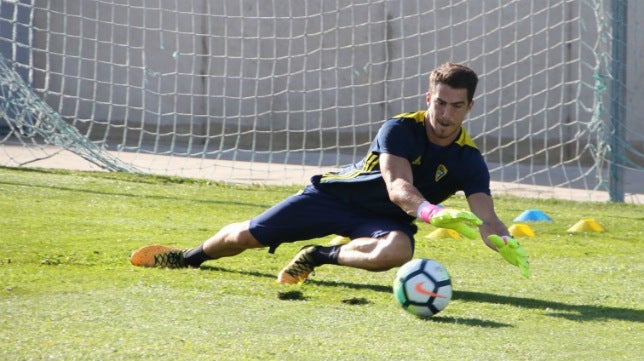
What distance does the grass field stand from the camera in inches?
169

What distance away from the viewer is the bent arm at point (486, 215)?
5473 mm

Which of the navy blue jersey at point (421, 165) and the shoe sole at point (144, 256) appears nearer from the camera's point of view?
the navy blue jersey at point (421, 165)

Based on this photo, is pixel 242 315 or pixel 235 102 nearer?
pixel 242 315

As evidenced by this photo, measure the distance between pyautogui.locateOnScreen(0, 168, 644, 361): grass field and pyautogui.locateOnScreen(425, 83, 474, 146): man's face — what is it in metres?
0.78

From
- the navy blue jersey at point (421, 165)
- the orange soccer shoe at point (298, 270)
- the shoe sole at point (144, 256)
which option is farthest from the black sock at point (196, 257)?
the navy blue jersey at point (421, 165)

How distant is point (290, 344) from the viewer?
433 centimetres

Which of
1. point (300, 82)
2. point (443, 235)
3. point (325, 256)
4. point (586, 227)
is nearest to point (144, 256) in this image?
point (325, 256)

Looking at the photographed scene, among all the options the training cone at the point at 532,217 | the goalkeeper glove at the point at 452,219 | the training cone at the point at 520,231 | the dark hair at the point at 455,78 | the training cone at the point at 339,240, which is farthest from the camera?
the training cone at the point at 532,217

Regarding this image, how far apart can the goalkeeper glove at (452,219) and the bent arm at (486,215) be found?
0.46 m

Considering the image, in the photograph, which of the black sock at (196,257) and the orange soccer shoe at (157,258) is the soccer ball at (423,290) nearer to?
the black sock at (196,257)

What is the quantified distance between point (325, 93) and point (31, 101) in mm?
4270

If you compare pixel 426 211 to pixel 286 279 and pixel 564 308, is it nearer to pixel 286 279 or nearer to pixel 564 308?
pixel 564 308

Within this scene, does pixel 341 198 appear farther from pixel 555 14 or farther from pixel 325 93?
pixel 325 93

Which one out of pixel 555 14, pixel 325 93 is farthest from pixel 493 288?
pixel 325 93
